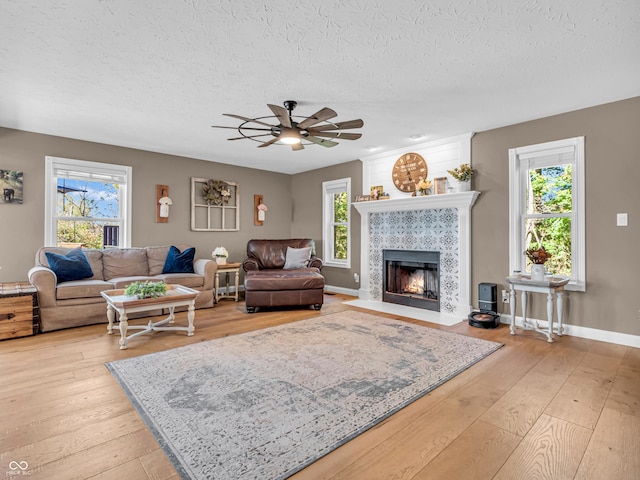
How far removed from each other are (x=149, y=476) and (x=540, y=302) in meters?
4.12

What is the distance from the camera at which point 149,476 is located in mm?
1518

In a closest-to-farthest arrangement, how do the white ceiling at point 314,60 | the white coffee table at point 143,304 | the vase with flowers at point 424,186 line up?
the white ceiling at point 314,60
the white coffee table at point 143,304
the vase with flowers at point 424,186

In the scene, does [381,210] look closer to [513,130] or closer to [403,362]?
[513,130]

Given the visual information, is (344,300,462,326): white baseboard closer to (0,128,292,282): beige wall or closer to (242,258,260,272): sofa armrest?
(242,258,260,272): sofa armrest

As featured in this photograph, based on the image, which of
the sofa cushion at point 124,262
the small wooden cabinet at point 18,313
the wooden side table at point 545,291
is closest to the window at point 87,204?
the sofa cushion at point 124,262

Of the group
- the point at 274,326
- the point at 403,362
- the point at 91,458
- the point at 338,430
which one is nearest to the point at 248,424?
the point at 338,430

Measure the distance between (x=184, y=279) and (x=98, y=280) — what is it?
3.38 feet

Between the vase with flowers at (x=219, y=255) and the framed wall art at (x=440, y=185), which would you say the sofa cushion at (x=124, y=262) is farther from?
the framed wall art at (x=440, y=185)

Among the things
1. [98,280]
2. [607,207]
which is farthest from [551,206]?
[98,280]

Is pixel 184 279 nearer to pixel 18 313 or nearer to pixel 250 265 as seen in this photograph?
pixel 250 265

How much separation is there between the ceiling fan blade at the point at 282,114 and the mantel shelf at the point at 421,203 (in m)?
2.46

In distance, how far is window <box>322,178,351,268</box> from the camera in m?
6.42

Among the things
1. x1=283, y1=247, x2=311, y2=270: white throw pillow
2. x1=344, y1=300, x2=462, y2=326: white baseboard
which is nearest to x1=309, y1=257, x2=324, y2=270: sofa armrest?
x1=283, y1=247, x2=311, y2=270: white throw pillow

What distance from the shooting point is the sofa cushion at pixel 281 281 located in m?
4.78
